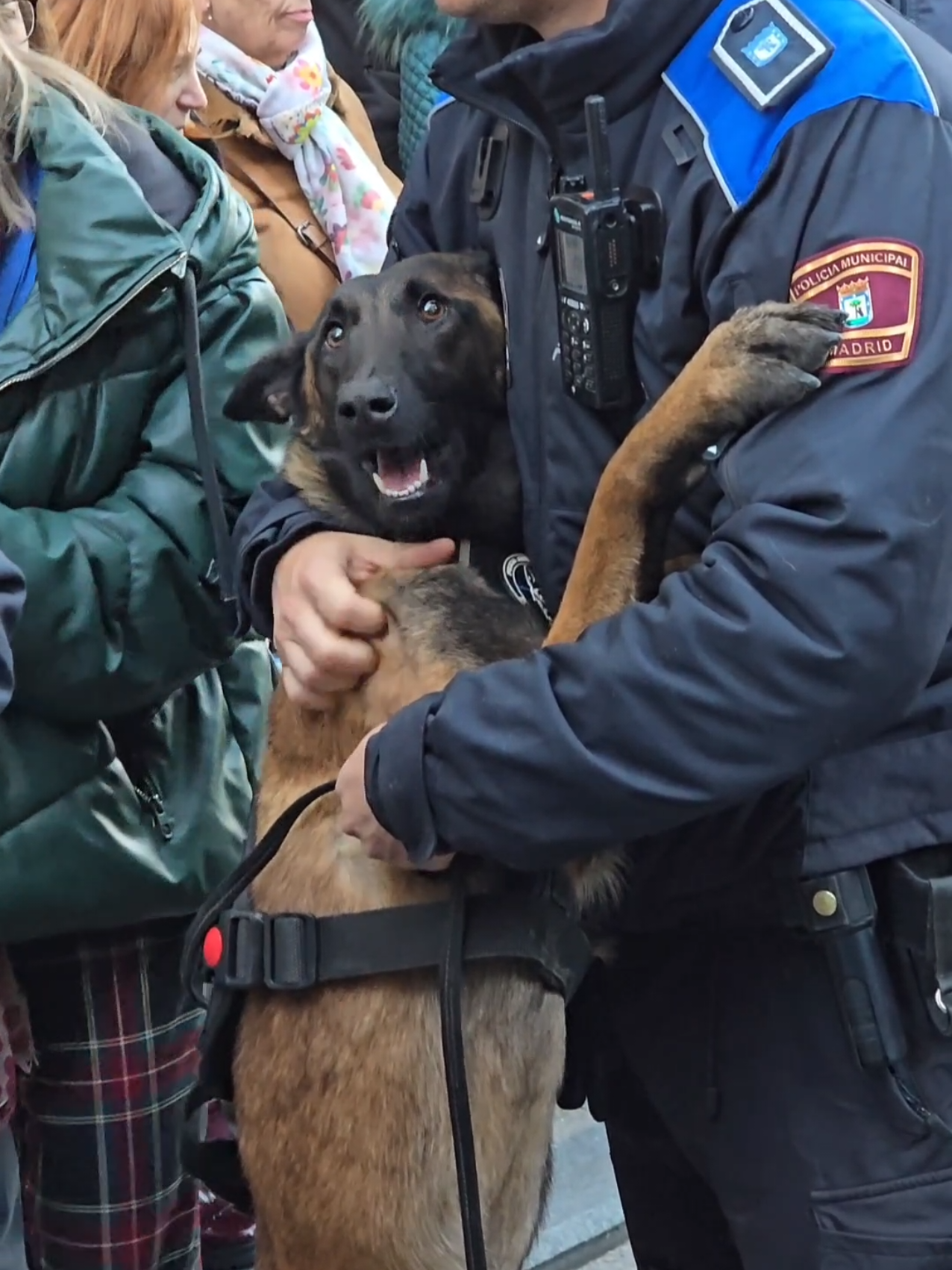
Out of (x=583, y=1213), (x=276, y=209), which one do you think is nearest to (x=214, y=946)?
(x=583, y=1213)

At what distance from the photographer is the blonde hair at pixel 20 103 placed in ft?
5.90

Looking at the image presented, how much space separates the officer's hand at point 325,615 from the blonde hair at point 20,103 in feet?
2.06

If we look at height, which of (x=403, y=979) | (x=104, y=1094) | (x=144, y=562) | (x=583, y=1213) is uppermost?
(x=144, y=562)

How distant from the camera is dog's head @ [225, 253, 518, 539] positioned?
5.12 ft

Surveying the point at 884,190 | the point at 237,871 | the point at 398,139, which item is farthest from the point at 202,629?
the point at 398,139

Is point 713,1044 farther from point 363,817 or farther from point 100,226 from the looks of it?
point 100,226

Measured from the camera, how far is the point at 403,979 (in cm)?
151

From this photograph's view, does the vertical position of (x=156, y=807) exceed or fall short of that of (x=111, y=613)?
it falls short

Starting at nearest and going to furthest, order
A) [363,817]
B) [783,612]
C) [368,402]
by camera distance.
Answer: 1. [783,612]
2. [363,817]
3. [368,402]

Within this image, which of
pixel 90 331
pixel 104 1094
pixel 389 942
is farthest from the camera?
pixel 104 1094

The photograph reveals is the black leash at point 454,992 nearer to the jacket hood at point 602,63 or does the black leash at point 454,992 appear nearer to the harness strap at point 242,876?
the harness strap at point 242,876

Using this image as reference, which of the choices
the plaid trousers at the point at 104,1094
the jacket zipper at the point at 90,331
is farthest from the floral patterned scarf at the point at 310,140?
the plaid trousers at the point at 104,1094

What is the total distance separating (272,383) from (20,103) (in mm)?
458

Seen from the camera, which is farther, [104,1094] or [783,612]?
[104,1094]
